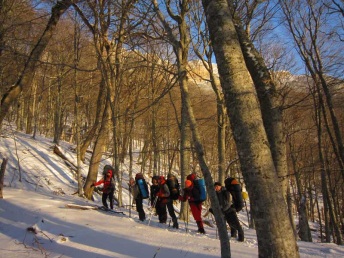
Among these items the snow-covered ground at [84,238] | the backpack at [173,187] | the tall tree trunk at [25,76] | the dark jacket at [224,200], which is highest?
the tall tree trunk at [25,76]

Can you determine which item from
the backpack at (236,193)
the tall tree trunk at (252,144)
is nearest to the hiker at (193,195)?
the backpack at (236,193)

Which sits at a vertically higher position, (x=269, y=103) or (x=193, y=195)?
(x=269, y=103)

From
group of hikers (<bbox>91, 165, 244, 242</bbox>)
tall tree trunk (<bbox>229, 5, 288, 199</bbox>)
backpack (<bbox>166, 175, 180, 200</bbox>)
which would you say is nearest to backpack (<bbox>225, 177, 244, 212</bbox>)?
group of hikers (<bbox>91, 165, 244, 242</bbox>)

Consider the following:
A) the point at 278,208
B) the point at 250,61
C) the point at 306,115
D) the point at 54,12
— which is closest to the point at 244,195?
the point at 250,61

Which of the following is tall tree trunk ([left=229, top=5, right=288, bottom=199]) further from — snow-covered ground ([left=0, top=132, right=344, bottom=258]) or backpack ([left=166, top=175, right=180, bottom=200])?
backpack ([left=166, top=175, right=180, bottom=200])

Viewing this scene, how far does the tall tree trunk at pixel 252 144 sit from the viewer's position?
2.68 metres

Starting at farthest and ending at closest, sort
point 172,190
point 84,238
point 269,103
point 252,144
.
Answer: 1. point 172,190
2. point 84,238
3. point 269,103
4. point 252,144

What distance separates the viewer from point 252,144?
284 centimetres

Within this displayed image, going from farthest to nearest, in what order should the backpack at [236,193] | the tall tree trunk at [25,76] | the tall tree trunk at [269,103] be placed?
the backpack at [236,193]
the tall tree trunk at [25,76]
the tall tree trunk at [269,103]

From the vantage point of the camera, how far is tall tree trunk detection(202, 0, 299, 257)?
8.80 ft

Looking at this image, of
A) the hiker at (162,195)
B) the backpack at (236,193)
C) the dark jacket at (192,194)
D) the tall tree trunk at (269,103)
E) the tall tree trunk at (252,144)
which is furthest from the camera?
the hiker at (162,195)

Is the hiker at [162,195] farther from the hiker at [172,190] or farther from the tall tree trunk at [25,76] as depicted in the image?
the tall tree trunk at [25,76]

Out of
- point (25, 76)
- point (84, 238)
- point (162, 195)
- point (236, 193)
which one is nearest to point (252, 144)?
point (84, 238)

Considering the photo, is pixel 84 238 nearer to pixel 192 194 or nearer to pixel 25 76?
pixel 192 194
